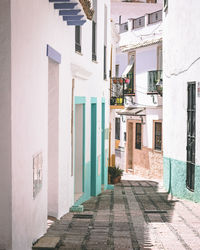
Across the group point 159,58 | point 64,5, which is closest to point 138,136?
point 159,58

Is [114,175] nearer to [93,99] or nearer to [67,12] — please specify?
[93,99]

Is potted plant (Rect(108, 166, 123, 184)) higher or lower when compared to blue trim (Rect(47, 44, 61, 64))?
lower

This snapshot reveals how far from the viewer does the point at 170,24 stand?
1498 centimetres

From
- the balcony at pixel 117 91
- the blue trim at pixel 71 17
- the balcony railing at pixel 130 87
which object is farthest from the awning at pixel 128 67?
the blue trim at pixel 71 17

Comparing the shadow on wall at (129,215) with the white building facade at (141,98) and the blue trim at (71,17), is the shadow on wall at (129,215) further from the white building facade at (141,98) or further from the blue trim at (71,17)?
the white building facade at (141,98)

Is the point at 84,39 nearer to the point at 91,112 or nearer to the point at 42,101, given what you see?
the point at 91,112

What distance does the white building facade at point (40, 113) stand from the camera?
4836mm

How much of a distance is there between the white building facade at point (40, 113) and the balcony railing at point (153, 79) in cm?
1008

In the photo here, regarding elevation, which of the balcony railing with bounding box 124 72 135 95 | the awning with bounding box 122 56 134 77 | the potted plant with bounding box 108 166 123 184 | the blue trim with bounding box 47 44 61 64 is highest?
the awning with bounding box 122 56 134 77

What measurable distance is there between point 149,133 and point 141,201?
11.8 metres

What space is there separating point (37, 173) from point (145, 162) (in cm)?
1762

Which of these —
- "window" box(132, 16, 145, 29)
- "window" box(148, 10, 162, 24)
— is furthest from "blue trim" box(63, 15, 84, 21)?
"window" box(132, 16, 145, 29)

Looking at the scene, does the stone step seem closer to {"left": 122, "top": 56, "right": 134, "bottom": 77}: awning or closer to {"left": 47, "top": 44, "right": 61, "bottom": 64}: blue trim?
{"left": 47, "top": 44, "right": 61, "bottom": 64}: blue trim

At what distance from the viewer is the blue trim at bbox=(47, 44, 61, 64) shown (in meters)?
7.33
